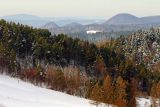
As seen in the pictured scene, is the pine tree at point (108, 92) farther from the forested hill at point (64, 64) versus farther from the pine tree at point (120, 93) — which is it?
the forested hill at point (64, 64)

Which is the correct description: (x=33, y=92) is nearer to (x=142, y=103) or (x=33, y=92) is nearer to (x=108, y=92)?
(x=108, y=92)

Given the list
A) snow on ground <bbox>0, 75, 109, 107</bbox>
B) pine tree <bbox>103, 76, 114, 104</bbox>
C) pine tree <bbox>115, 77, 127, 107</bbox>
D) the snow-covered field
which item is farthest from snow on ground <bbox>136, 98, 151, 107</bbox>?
snow on ground <bbox>0, 75, 109, 107</bbox>

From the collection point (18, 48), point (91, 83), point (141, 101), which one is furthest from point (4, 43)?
point (141, 101)

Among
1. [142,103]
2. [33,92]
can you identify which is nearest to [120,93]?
[33,92]

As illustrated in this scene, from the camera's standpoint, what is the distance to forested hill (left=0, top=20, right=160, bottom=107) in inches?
3954

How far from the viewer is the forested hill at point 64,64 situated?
10044 cm

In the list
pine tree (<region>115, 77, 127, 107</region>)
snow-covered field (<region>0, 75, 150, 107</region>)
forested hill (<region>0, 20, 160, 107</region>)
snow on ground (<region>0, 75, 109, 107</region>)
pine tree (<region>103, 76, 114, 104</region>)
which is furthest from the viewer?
forested hill (<region>0, 20, 160, 107</region>)

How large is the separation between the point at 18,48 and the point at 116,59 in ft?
106

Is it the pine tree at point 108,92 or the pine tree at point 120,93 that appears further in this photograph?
the pine tree at point 108,92

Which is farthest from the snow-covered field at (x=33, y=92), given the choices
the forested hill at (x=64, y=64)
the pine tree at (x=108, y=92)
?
the forested hill at (x=64, y=64)

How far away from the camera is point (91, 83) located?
93.9 metres

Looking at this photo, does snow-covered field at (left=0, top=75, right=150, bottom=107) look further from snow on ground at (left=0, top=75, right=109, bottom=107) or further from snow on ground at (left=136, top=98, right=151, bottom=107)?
snow on ground at (left=136, top=98, right=151, bottom=107)

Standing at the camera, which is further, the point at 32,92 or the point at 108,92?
the point at 32,92

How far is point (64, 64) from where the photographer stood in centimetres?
12050
